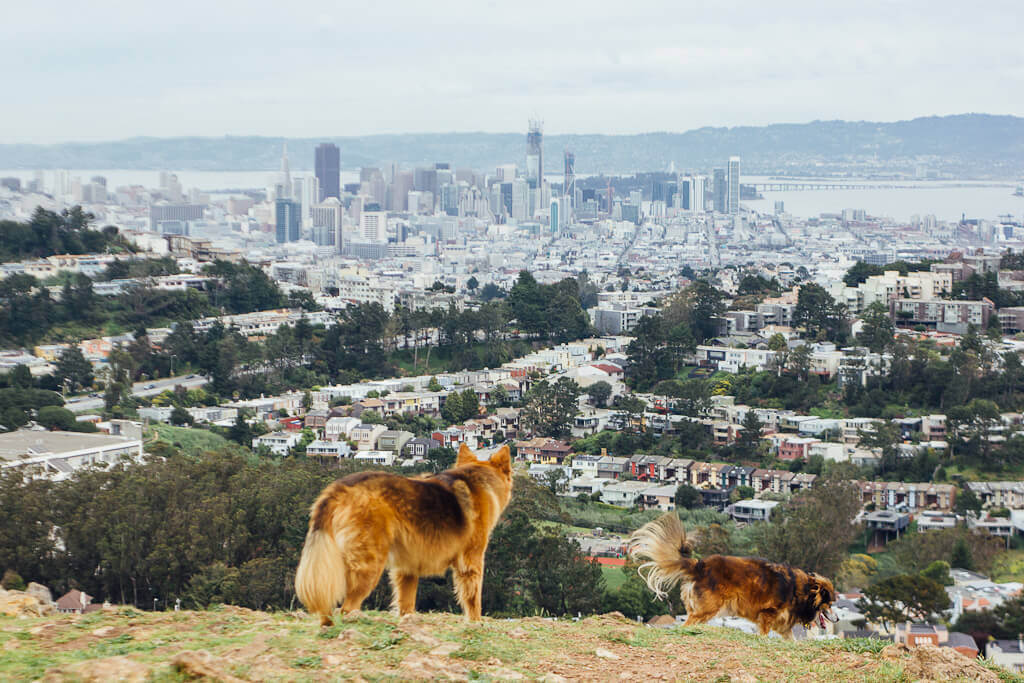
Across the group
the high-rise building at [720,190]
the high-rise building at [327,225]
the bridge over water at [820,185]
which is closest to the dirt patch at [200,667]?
the high-rise building at [327,225]

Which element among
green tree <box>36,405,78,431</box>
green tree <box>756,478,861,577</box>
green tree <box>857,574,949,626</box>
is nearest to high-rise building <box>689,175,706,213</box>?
green tree <box>756,478,861,577</box>

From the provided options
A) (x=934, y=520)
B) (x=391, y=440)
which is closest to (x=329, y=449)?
(x=391, y=440)

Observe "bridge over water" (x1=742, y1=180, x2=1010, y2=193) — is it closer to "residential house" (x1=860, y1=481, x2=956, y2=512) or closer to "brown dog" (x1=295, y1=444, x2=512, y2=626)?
"residential house" (x1=860, y1=481, x2=956, y2=512)

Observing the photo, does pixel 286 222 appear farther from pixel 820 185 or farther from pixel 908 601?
pixel 908 601

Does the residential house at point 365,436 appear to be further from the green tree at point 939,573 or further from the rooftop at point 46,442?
the green tree at point 939,573

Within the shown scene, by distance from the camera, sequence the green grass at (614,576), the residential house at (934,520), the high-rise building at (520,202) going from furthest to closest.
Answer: the high-rise building at (520,202), the residential house at (934,520), the green grass at (614,576)

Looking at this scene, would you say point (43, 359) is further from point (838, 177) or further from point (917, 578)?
point (838, 177)
